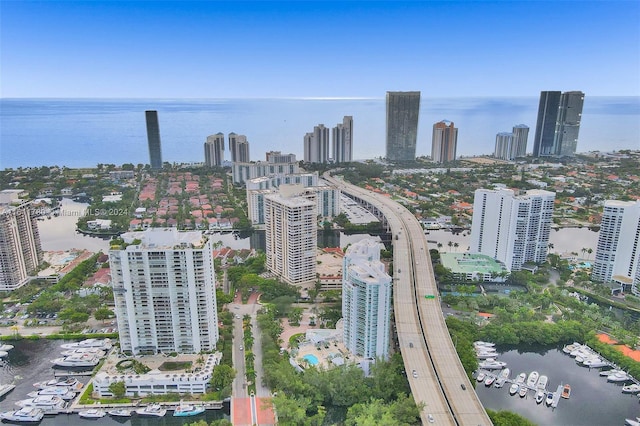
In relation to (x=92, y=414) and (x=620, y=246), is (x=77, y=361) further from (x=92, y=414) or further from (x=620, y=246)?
(x=620, y=246)

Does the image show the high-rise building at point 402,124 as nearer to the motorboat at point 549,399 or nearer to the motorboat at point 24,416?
the motorboat at point 549,399

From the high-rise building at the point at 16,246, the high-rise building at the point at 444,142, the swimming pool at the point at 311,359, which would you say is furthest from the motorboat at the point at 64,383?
the high-rise building at the point at 444,142

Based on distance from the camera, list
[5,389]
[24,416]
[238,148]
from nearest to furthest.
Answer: [24,416]
[5,389]
[238,148]

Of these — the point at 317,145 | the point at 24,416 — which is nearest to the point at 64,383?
the point at 24,416

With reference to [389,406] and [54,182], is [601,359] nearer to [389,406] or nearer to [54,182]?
[389,406]

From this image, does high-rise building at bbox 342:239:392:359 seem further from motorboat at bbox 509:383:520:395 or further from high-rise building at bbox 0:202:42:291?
high-rise building at bbox 0:202:42:291

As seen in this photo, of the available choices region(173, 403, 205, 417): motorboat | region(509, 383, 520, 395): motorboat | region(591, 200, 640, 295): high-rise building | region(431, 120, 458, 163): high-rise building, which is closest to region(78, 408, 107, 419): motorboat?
region(173, 403, 205, 417): motorboat
